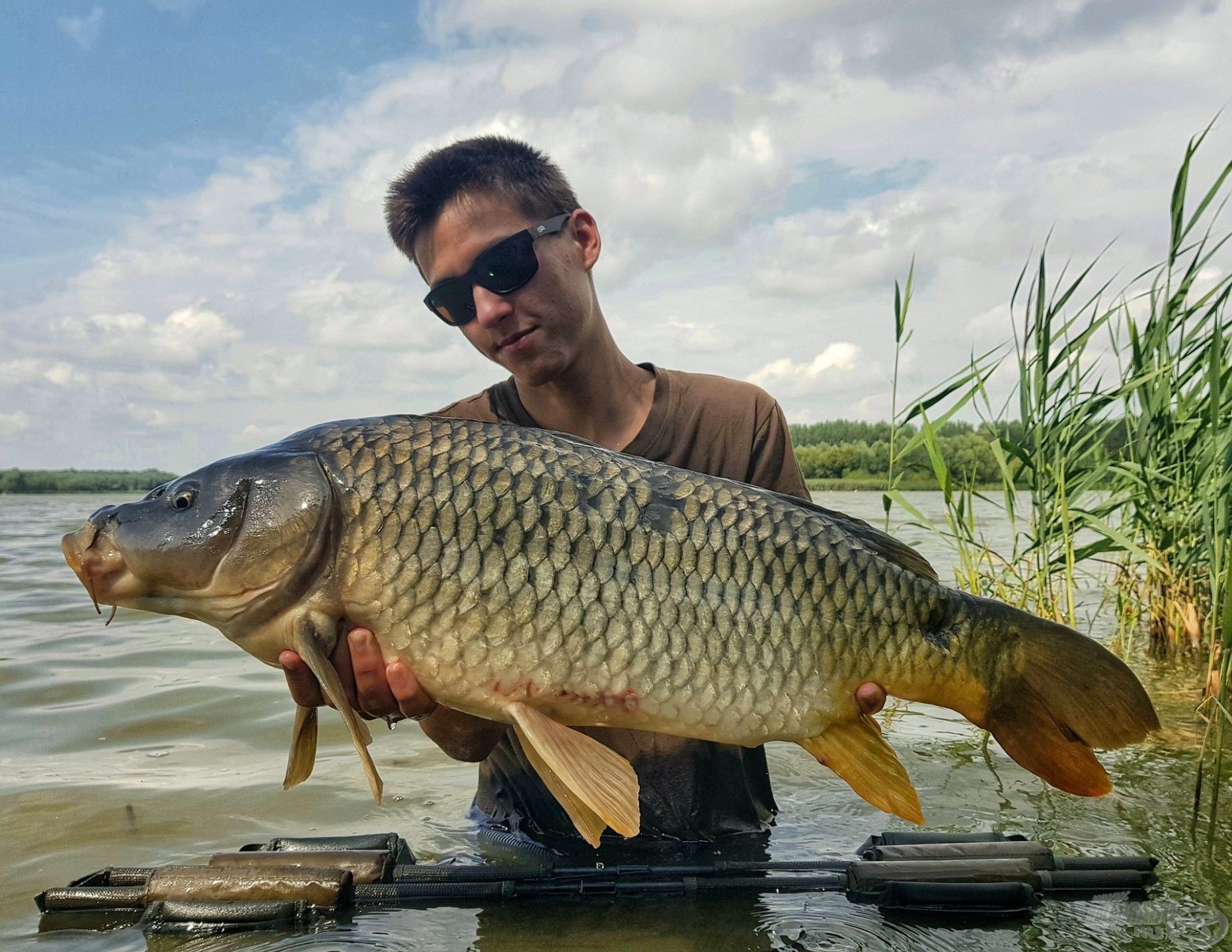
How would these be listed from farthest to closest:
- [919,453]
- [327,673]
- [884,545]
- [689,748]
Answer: [919,453] → [689,748] → [884,545] → [327,673]

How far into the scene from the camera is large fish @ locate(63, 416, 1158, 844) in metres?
1.80

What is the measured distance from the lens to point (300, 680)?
6.20 ft

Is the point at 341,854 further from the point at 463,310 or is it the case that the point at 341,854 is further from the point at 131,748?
the point at 131,748

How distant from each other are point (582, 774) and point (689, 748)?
627 millimetres

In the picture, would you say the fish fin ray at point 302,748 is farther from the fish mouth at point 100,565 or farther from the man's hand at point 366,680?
the fish mouth at point 100,565

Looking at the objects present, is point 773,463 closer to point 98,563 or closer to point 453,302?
point 453,302

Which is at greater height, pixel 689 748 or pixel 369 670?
pixel 369 670

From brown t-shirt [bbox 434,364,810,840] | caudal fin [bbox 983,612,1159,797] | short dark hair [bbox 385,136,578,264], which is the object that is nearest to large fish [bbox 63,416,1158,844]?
caudal fin [bbox 983,612,1159,797]

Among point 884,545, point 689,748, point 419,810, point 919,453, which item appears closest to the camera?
point 884,545

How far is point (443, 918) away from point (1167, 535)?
11.0 feet

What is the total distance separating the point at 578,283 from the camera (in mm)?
2572

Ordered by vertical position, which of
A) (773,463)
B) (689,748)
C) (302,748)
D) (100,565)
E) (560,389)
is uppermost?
(560,389)

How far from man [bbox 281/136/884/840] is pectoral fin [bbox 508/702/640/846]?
1.67 feet

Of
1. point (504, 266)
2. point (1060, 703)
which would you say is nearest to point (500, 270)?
point (504, 266)
